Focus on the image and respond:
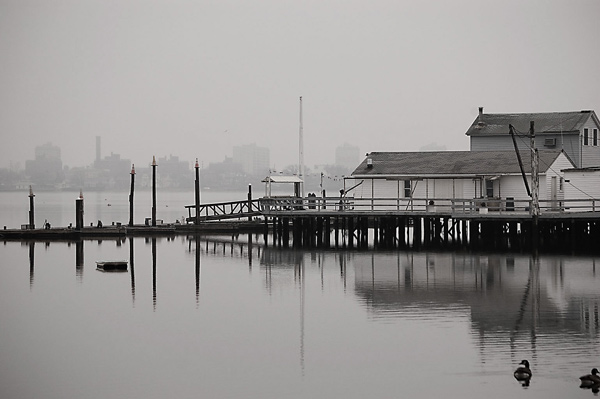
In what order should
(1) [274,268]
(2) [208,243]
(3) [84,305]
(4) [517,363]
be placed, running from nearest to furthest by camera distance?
1. (4) [517,363]
2. (3) [84,305]
3. (1) [274,268]
4. (2) [208,243]

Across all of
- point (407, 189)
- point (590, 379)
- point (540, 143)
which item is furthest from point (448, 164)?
point (590, 379)

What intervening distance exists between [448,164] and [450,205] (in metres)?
4.55

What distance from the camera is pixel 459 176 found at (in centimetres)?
5275

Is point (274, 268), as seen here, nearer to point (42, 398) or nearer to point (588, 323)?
point (588, 323)

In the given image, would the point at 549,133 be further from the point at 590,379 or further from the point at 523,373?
the point at 590,379

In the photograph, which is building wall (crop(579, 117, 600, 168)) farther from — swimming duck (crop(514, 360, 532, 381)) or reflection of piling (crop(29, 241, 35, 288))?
swimming duck (crop(514, 360, 532, 381))

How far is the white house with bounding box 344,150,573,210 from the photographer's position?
51.8 meters

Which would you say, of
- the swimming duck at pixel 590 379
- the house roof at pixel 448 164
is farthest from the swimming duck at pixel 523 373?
the house roof at pixel 448 164

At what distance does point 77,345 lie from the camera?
2738 centimetres

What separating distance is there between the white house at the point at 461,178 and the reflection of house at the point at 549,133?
23.5ft

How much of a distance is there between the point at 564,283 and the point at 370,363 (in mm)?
14386

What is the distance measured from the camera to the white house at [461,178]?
51750 mm

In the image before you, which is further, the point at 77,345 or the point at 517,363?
the point at 77,345

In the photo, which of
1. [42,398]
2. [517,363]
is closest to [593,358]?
[517,363]
